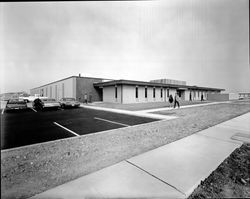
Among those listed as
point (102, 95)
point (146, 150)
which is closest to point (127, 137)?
point (146, 150)

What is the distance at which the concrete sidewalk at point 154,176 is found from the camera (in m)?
1.86

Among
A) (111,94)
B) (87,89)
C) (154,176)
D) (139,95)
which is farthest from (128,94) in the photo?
(154,176)

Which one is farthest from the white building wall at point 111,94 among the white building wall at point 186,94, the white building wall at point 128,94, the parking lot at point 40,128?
the white building wall at point 186,94

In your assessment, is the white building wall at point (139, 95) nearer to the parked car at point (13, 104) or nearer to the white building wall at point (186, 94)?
the white building wall at point (186, 94)

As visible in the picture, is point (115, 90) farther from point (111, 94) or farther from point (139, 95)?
point (139, 95)

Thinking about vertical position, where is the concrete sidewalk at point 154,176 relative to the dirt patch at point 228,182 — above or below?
above

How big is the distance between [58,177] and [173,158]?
2.32 meters

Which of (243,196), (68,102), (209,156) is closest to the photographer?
(243,196)

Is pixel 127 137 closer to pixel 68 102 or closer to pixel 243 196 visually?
pixel 243 196

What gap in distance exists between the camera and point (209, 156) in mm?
2947

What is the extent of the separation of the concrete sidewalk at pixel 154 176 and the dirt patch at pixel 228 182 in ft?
0.28

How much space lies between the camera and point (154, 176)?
7.30 ft

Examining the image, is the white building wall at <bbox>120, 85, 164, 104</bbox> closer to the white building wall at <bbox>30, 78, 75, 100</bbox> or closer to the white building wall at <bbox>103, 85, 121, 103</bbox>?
the white building wall at <bbox>103, 85, 121, 103</bbox>

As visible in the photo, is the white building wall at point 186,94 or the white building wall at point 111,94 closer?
the white building wall at point 111,94
